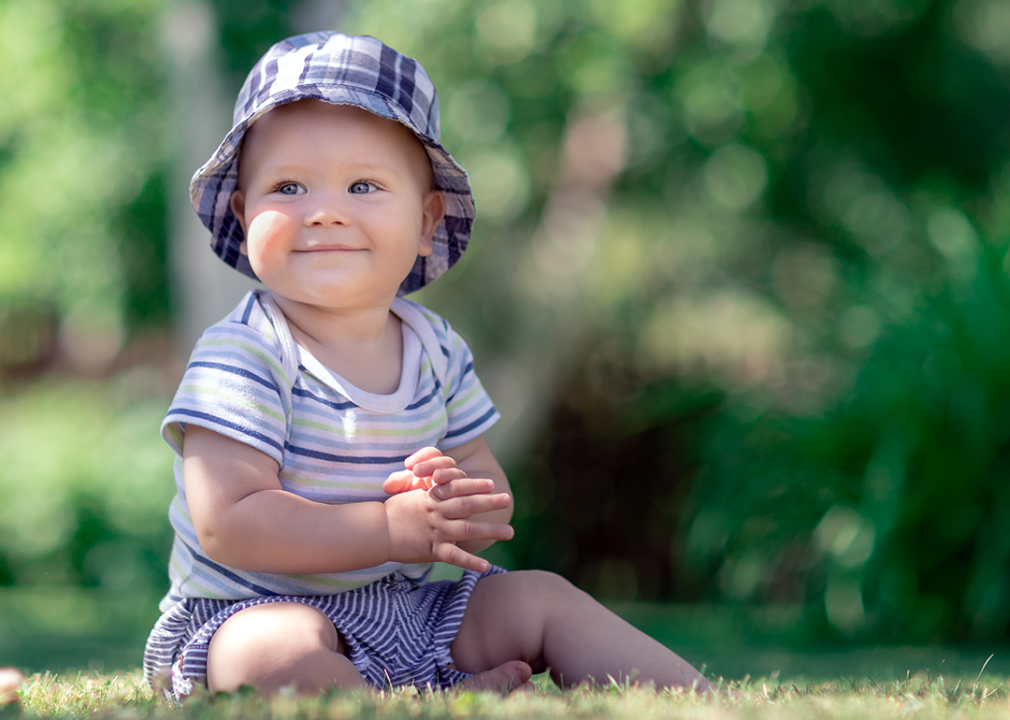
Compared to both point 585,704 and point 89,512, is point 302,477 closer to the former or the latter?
point 585,704

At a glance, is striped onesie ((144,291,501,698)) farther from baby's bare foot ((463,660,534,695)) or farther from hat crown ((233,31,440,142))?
hat crown ((233,31,440,142))

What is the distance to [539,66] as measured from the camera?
5.79m

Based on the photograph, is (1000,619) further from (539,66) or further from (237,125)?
(539,66)

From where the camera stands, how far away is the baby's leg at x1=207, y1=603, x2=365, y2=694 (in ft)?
5.37

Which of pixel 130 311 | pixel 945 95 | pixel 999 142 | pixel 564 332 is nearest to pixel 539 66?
pixel 564 332

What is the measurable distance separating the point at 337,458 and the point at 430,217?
2.22 ft

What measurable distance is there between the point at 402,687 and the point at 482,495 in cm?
39

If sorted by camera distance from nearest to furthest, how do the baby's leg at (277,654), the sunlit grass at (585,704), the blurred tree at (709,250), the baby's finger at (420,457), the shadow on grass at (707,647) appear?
the sunlit grass at (585,704) < the baby's leg at (277,654) < the baby's finger at (420,457) < the shadow on grass at (707,647) < the blurred tree at (709,250)

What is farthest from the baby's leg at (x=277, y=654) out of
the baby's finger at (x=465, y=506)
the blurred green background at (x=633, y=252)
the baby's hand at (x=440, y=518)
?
the blurred green background at (x=633, y=252)

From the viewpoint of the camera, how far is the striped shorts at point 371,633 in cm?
181

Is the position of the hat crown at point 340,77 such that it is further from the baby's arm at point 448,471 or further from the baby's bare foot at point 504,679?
the baby's bare foot at point 504,679

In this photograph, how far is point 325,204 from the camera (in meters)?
1.96

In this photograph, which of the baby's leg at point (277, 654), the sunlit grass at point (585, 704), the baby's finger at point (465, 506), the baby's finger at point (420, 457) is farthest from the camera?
the baby's finger at point (420, 457)

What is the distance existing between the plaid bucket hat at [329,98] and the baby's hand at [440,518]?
2.59 feet
